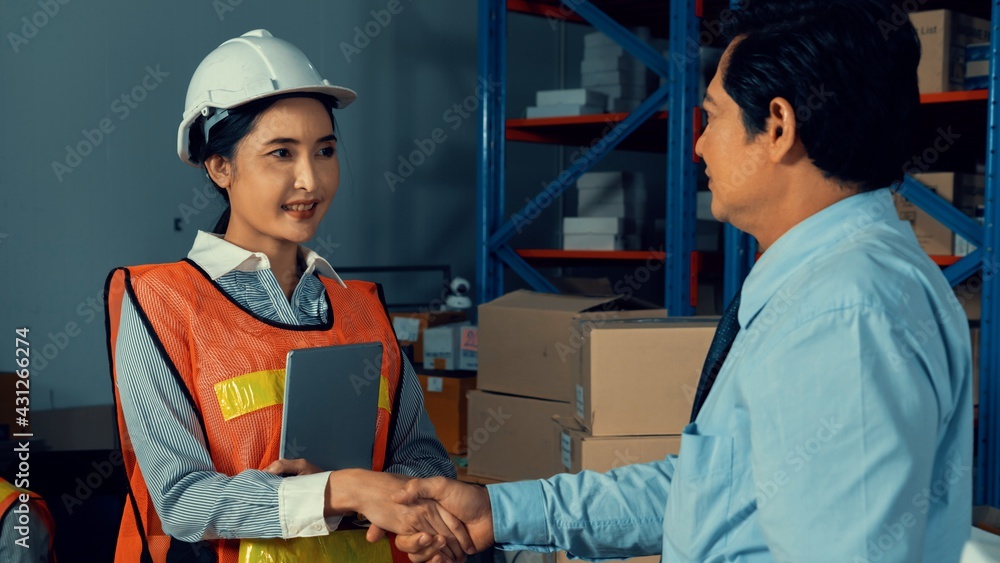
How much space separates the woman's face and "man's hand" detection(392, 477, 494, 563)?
52 cm

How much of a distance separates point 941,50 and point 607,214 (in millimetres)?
1636

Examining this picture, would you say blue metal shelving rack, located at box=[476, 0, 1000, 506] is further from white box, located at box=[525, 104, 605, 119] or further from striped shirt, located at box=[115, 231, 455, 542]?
striped shirt, located at box=[115, 231, 455, 542]

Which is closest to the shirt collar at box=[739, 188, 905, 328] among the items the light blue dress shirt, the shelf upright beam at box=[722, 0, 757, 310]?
the light blue dress shirt

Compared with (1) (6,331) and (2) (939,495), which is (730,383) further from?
(1) (6,331)

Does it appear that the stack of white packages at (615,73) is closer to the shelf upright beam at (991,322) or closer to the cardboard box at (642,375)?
the shelf upright beam at (991,322)

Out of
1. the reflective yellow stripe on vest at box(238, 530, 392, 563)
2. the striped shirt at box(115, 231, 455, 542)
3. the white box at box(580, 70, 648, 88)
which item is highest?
the white box at box(580, 70, 648, 88)

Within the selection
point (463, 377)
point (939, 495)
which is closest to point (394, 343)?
point (939, 495)

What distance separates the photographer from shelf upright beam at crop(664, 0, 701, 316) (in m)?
3.58

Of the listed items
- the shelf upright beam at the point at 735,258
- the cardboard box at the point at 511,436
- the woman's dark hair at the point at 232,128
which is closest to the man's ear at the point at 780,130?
the woman's dark hair at the point at 232,128

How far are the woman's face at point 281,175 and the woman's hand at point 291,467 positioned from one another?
42 cm

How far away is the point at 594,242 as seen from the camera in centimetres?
427

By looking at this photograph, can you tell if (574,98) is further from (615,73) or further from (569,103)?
(615,73)

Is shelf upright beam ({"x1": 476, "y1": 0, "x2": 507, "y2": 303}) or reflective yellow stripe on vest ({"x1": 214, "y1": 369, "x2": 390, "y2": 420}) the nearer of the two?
reflective yellow stripe on vest ({"x1": 214, "y1": 369, "x2": 390, "y2": 420})

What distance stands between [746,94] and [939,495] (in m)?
0.55
